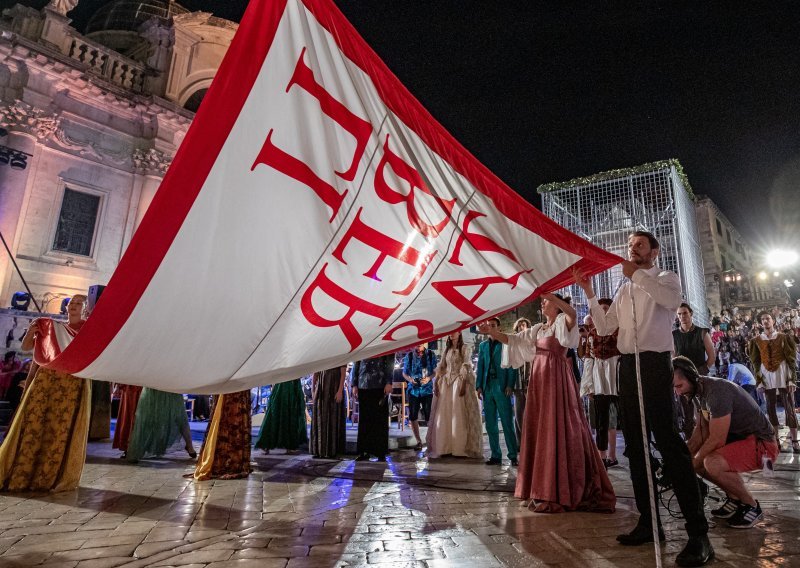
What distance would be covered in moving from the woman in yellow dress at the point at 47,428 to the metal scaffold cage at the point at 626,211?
15.7 m

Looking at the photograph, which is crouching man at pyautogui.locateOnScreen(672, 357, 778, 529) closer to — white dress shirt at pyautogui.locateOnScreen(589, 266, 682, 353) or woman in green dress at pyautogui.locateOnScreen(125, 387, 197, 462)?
white dress shirt at pyautogui.locateOnScreen(589, 266, 682, 353)

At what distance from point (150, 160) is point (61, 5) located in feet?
19.3

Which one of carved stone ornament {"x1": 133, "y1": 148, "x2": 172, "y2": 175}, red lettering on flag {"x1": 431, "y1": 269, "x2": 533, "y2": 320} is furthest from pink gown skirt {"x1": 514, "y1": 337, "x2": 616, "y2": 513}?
carved stone ornament {"x1": 133, "y1": 148, "x2": 172, "y2": 175}

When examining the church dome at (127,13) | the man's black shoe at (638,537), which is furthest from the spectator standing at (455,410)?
the church dome at (127,13)

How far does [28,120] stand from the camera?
531 inches

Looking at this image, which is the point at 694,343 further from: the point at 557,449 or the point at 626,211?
the point at 626,211

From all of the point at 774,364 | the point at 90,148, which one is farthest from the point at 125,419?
the point at 90,148

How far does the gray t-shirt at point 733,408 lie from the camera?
347 cm

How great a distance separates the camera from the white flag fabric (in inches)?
70.4

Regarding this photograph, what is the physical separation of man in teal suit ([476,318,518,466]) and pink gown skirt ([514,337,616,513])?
2168 millimetres

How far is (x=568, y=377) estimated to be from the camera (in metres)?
4.07

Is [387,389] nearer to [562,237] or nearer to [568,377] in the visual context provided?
[568,377]

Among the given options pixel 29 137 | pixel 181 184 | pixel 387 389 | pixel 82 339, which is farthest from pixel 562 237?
pixel 29 137

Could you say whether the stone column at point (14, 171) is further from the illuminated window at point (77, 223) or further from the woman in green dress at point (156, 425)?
the woman in green dress at point (156, 425)
